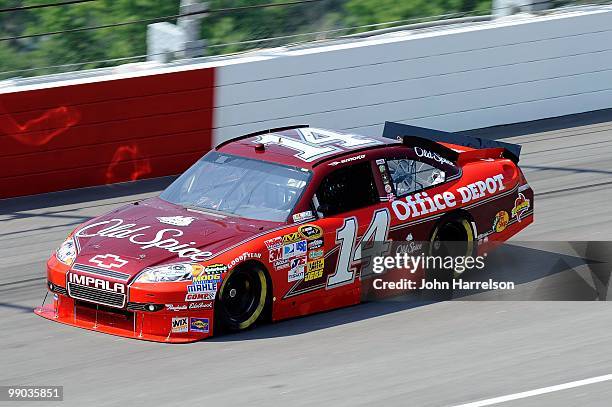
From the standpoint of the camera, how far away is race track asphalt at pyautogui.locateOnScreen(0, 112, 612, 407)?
7715mm

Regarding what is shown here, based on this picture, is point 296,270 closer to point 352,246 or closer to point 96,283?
point 352,246

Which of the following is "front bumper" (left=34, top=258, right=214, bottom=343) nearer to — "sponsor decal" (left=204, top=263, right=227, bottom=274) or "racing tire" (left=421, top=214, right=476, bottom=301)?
"sponsor decal" (left=204, top=263, right=227, bottom=274)

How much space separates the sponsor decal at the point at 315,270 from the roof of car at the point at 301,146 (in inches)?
32.8

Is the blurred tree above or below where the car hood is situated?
above

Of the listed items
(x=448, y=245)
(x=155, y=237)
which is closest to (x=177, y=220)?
(x=155, y=237)

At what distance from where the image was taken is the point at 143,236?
29.8 feet

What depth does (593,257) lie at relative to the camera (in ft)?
37.0

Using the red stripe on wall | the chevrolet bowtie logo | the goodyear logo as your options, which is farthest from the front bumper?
the red stripe on wall

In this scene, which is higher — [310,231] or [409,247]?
[310,231]

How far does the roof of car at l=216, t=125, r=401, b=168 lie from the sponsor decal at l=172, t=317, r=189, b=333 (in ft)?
5.83

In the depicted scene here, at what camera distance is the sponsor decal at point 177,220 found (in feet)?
30.5

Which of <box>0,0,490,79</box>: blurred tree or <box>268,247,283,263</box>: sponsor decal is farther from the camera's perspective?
<box>0,0,490,79</box>: blurred tree

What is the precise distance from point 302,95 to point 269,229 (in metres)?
6.38

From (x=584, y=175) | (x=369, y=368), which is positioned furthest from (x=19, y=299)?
(x=584, y=175)
